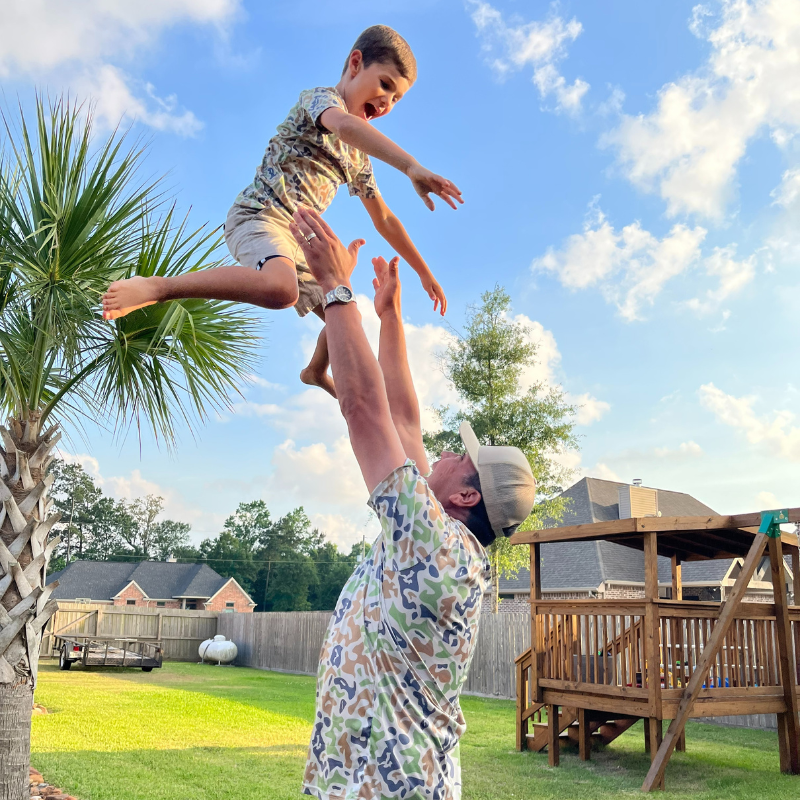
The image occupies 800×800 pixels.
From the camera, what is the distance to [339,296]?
137 centimetres

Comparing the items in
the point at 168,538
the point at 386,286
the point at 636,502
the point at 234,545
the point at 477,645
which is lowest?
the point at 477,645

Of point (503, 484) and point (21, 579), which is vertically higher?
point (503, 484)

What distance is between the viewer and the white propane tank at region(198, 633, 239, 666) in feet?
76.0

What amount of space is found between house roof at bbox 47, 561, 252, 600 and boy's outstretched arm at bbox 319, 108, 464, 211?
114 feet

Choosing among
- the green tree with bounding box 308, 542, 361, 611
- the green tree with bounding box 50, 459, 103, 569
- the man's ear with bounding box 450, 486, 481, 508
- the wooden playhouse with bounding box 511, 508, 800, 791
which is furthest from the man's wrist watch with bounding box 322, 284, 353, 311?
the green tree with bounding box 50, 459, 103, 569

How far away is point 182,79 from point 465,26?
7.98 ft

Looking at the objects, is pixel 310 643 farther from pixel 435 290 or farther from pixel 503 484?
pixel 503 484

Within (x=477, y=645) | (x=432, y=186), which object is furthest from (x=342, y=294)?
(x=477, y=645)

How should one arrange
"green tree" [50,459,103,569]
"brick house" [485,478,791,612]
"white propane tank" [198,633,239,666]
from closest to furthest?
"brick house" [485,478,791,612] < "white propane tank" [198,633,239,666] < "green tree" [50,459,103,569]

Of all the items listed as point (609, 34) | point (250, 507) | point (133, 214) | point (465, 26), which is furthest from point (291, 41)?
point (250, 507)

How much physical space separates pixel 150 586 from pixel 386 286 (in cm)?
3612

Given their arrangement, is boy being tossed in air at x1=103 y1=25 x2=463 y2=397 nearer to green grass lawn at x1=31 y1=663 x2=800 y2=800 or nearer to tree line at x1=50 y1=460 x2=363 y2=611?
green grass lawn at x1=31 y1=663 x2=800 y2=800

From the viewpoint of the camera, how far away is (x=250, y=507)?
158 ft

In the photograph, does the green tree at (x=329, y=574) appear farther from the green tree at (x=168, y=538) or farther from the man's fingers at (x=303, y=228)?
the man's fingers at (x=303, y=228)
